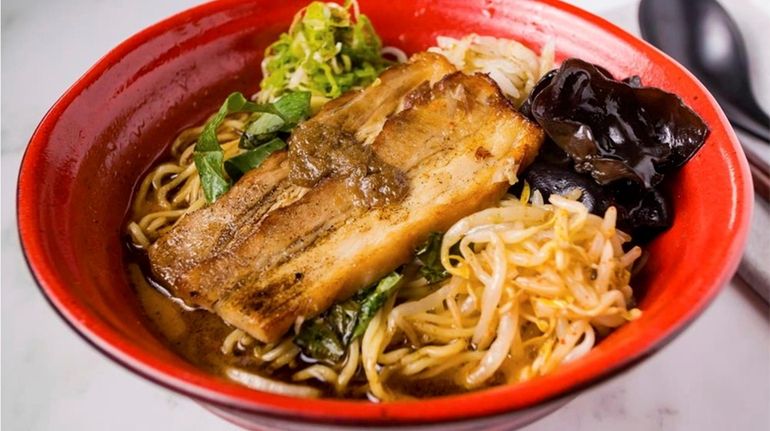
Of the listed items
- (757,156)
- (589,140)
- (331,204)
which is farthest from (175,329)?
(757,156)

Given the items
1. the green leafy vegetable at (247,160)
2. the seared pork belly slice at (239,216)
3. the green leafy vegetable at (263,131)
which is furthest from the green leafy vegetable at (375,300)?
the green leafy vegetable at (263,131)

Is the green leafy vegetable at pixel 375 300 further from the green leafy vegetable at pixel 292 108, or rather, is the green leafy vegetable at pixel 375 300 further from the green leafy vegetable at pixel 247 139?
the green leafy vegetable at pixel 292 108

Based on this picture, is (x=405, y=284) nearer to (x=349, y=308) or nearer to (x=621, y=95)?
(x=349, y=308)

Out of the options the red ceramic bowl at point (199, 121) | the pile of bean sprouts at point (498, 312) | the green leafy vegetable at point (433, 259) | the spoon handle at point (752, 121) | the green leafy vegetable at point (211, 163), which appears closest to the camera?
the red ceramic bowl at point (199, 121)

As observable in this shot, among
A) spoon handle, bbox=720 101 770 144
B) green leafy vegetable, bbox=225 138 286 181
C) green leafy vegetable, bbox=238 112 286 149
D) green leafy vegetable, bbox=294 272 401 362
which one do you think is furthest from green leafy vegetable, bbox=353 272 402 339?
spoon handle, bbox=720 101 770 144

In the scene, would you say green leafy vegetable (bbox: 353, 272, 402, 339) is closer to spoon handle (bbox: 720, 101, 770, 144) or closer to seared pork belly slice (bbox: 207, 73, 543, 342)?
seared pork belly slice (bbox: 207, 73, 543, 342)

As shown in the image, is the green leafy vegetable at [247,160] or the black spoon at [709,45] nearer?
the green leafy vegetable at [247,160]

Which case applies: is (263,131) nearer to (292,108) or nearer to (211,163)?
(292,108)
